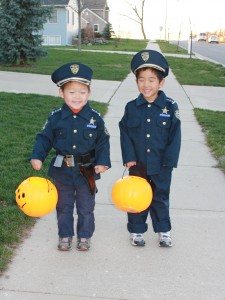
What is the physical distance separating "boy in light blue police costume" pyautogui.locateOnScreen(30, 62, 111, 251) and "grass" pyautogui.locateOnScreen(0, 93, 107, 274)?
0.59 meters

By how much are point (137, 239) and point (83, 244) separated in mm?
469

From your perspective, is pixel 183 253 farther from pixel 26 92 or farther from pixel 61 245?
pixel 26 92

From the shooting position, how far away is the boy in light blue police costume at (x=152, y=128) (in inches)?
139

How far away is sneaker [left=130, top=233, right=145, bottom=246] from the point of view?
3824mm

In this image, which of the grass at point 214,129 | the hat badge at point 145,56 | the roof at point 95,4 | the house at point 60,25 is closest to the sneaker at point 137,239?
the hat badge at point 145,56

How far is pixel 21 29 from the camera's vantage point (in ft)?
64.0

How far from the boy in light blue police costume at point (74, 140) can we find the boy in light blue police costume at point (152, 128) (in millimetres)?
252

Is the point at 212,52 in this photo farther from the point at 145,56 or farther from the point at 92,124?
the point at 92,124

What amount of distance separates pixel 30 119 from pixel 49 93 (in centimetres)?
361

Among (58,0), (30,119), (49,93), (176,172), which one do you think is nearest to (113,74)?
(49,93)

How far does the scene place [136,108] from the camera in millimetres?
3625

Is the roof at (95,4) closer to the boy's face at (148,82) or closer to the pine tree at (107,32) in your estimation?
the pine tree at (107,32)

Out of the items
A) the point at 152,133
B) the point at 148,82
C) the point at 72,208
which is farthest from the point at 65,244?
the point at 148,82

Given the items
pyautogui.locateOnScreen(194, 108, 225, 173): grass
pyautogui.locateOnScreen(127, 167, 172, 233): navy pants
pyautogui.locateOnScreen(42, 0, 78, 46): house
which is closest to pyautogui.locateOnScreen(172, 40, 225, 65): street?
pyautogui.locateOnScreen(42, 0, 78, 46): house
